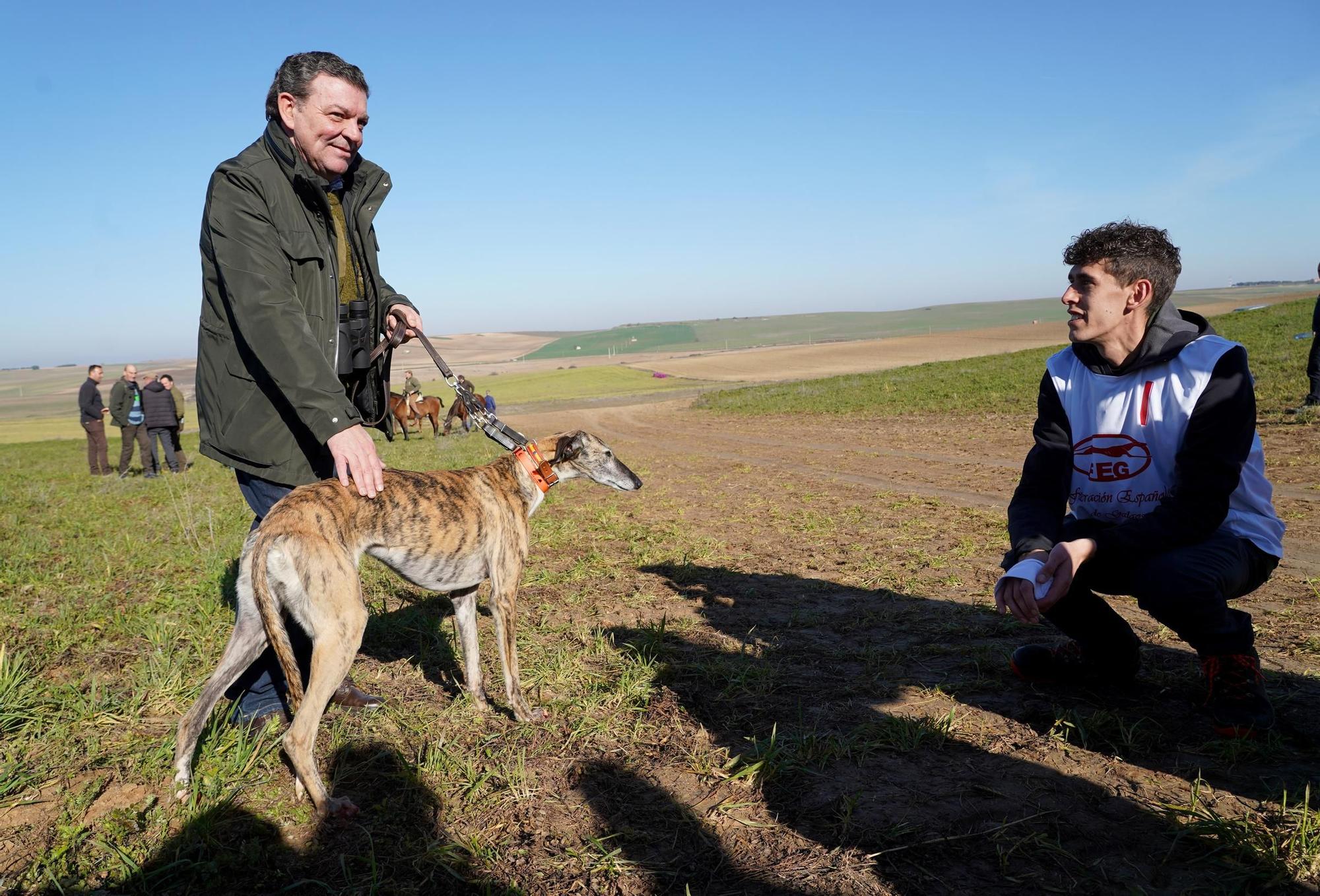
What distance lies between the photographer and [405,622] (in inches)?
206

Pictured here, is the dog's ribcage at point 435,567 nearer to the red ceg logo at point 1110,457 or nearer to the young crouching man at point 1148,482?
the young crouching man at point 1148,482

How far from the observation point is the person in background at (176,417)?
16.5 metres

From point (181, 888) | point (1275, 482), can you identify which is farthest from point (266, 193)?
point (1275, 482)

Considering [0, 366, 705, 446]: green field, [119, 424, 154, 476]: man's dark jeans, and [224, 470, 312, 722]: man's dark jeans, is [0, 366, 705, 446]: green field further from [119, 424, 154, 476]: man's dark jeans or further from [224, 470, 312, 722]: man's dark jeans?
[224, 470, 312, 722]: man's dark jeans

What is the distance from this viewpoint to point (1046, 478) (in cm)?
366

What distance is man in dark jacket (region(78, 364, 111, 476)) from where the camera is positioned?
1648cm

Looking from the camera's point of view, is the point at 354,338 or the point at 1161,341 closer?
the point at 1161,341

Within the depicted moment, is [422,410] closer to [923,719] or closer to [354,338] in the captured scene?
[354,338]

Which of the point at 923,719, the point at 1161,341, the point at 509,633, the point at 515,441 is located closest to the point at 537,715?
the point at 509,633

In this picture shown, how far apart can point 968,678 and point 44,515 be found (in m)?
11.1

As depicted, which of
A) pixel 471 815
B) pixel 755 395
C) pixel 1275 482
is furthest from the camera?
pixel 755 395

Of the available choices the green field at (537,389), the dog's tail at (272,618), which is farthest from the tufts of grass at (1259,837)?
the green field at (537,389)

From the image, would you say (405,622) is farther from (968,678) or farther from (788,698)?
(968,678)

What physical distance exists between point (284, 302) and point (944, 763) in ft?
10.9
